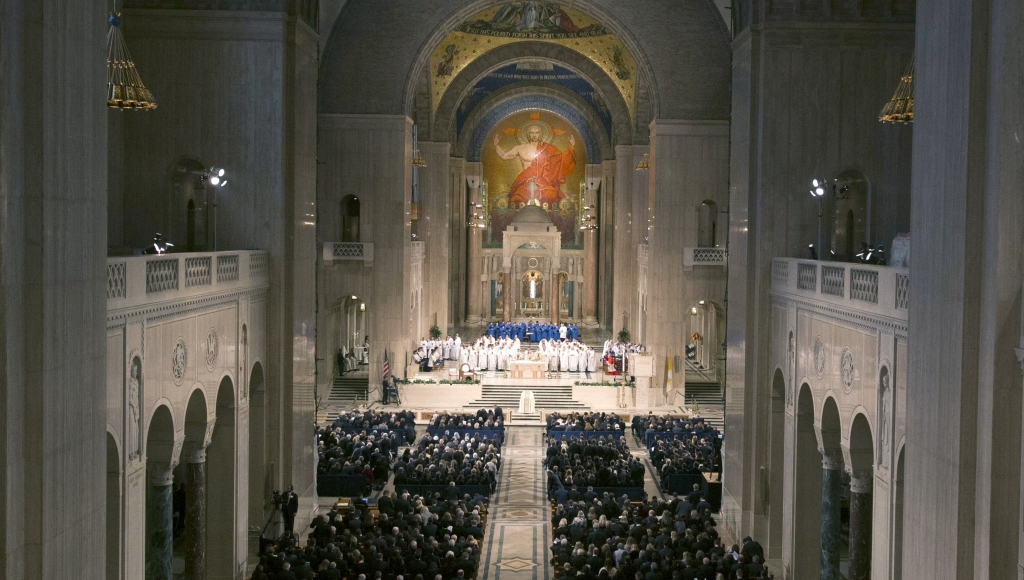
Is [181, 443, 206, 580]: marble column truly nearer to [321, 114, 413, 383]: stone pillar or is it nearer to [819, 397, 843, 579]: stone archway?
[819, 397, 843, 579]: stone archway

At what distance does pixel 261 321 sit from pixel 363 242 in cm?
1416

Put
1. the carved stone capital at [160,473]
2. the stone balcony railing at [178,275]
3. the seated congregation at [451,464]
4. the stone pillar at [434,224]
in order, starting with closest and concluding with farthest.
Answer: the stone balcony railing at [178,275] → the carved stone capital at [160,473] → the seated congregation at [451,464] → the stone pillar at [434,224]

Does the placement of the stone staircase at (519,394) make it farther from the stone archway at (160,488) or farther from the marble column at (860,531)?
the stone archway at (160,488)

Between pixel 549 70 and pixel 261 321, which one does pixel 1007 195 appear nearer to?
pixel 261 321

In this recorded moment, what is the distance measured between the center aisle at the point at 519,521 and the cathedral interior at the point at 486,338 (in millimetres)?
105

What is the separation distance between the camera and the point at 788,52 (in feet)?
61.6

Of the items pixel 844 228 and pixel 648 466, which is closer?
pixel 844 228

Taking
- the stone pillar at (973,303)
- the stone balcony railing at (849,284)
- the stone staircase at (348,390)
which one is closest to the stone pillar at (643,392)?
the stone staircase at (348,390)

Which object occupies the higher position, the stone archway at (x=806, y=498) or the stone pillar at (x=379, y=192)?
the stone pillar at (x=379, y=192)

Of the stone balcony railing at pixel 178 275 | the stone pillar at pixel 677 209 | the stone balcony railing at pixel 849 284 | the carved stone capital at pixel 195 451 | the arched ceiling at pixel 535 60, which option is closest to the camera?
the stone balcony railing at pixel 178 275

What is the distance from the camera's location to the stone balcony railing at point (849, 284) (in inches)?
488

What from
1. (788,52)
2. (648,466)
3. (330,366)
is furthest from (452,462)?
(330,366)

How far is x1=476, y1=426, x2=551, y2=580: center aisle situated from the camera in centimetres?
1855

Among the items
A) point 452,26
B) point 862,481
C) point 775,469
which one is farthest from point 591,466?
point 452,26
